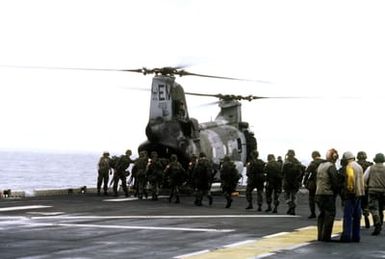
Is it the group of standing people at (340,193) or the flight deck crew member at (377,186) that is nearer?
the group of standing people at (340,193)

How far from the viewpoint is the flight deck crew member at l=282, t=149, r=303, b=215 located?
67.6ft

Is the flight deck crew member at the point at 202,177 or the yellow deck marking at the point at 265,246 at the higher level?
the flight deck crew member at the point at 202,177

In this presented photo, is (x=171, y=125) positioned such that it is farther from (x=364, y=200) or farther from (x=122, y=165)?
(x=364, y=200)

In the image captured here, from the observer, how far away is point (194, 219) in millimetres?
18344

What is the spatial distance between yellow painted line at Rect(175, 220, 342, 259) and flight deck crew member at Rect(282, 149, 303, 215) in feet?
15.1

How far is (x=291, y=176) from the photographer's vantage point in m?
20.6

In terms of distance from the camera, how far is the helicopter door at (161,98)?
95.6 ft

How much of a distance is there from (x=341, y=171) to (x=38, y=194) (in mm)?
17366

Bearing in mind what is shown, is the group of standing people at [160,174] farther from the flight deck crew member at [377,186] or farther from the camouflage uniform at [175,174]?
the flight deck crew member at [377,186]

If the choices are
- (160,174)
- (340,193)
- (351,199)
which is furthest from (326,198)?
(160,174)

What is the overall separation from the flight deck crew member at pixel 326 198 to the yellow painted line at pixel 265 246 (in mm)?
347

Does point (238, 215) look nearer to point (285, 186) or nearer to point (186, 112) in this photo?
point (285, 186)

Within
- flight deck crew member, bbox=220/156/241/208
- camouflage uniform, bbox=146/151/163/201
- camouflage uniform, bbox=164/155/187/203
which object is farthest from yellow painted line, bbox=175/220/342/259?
camouflage uniform, bbox=146/151/163/201

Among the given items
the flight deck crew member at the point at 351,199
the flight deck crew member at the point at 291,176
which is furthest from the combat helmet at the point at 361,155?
the flight deck crew member at the point at 351,199
